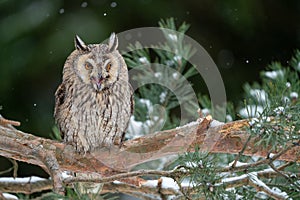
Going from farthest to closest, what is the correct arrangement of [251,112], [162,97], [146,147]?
1. [162,97]
2. [146,147]
3. [251,112]

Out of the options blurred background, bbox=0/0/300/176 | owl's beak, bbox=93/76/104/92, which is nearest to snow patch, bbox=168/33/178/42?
owl's beak, bbox=93/76/104/92

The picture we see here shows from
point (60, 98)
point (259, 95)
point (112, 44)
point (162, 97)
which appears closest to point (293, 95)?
point (259, 95)

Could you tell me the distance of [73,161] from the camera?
1646 mm

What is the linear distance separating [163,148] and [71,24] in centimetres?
153

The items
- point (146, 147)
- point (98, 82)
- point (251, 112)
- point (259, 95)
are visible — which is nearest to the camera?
point (251, 112)

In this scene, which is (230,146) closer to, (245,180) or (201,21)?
(245,180)

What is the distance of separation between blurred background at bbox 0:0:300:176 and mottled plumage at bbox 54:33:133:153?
0.99 meters

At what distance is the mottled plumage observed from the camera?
185 cm

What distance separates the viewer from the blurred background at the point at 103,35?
3.00 meters

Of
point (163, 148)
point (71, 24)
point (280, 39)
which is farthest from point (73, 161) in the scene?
point (280, 39)

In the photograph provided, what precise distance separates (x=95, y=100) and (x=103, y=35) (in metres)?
1.08

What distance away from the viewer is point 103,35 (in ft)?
9.52

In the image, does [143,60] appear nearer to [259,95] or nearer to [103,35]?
[259,95]

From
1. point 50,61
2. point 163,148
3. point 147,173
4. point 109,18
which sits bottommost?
point 147,173
